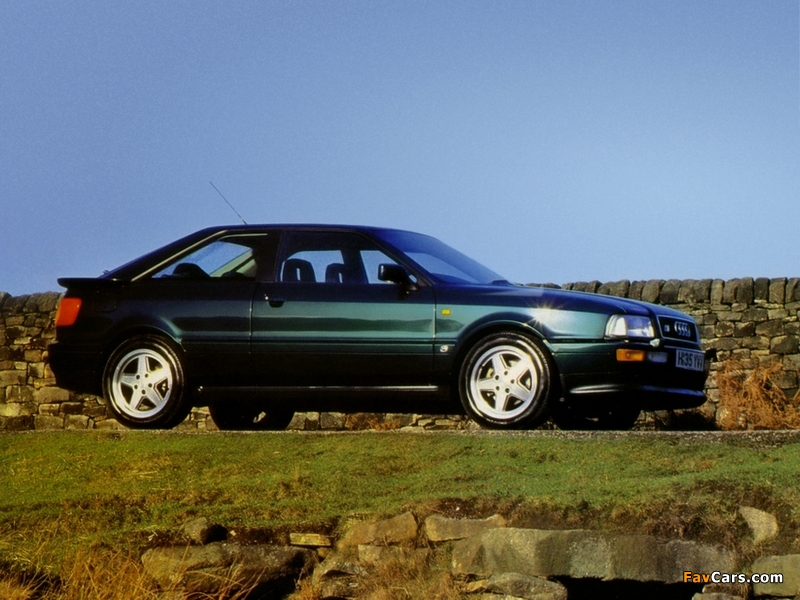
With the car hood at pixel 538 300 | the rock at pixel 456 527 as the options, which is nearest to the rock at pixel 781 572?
the rock at pixel 456 527

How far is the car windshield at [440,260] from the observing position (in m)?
9.05

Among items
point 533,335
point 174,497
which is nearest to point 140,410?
point 174,497

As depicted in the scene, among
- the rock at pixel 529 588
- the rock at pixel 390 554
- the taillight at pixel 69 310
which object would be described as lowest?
the rock at pixel 529 588

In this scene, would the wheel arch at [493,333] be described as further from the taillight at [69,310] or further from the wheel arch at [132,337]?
the taillight at [69,310]

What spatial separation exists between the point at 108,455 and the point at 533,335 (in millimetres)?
3108

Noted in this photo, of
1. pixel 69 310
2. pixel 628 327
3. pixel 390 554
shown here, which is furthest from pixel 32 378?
pixel 390 554

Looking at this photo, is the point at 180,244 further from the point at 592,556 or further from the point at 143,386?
the point at 592,556

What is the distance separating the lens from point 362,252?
922cm

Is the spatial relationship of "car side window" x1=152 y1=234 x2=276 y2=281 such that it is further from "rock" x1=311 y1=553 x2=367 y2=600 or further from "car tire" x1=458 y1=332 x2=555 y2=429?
"rock" x1=311 y1=553 x2=367 y2=600

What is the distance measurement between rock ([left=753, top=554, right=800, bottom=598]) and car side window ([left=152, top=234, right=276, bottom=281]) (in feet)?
14.7

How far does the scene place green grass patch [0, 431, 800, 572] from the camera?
680 cm

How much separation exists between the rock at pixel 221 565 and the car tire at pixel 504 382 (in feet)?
6.75

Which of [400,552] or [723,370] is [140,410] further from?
[723,370]

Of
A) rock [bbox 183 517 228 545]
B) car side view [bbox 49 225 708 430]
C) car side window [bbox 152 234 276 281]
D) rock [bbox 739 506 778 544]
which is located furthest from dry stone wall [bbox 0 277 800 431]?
rock [bbox 739 506 778 544]
